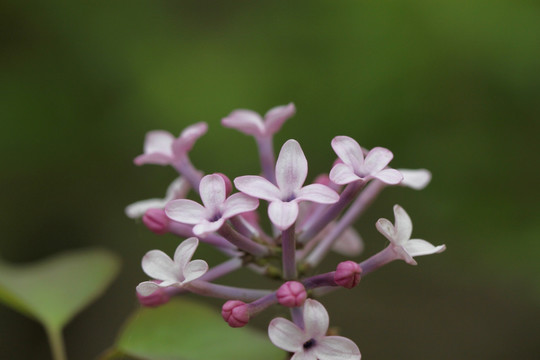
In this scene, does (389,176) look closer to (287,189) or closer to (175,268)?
(287,189)

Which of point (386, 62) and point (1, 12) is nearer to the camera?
point (386, 62)

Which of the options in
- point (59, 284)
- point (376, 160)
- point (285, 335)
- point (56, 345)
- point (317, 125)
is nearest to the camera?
point (285, 335)

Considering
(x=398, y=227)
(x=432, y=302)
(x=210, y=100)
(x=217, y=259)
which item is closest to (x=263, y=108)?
(x=210, y=100)

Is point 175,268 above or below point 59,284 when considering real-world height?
above

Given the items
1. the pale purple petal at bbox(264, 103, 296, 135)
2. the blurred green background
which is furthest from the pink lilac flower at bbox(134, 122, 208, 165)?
the blurred green background

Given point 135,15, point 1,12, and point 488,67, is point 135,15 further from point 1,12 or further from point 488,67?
point 488,67

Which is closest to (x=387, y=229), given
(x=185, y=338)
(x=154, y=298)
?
(x=154, y=298)

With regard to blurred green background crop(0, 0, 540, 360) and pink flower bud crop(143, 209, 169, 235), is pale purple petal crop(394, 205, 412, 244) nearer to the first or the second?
pink flower bud crop(143, 209, 169, 235)
